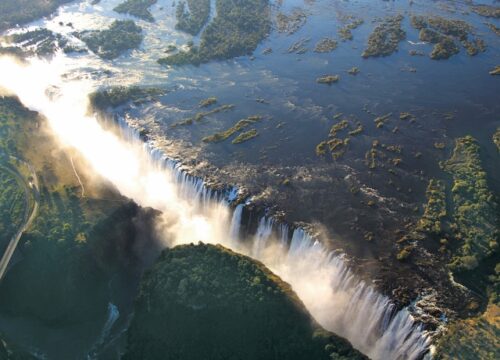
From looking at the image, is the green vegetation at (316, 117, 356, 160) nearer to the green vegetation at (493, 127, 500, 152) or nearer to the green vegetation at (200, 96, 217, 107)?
the green vegetation at (493, 127, 500, 152)

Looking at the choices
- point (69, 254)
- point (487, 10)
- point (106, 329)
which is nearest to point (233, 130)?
point (69, 254)

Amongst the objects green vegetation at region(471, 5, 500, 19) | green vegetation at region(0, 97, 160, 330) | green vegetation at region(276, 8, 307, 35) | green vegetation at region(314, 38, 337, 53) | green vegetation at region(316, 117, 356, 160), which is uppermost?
green vegetation at region(471, 5, 500, 19)

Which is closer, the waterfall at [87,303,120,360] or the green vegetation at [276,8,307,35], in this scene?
the waterfall at [87,303,120,360]

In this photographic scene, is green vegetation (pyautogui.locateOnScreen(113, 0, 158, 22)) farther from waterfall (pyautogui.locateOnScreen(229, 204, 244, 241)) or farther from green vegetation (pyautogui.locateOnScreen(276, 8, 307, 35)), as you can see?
waterfall (pyautogui.locateOnScreen(229, 204, 244, 241))

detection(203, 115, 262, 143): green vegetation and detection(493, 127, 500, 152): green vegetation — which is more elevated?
detection(493, 127, 500, 152): green vegetation

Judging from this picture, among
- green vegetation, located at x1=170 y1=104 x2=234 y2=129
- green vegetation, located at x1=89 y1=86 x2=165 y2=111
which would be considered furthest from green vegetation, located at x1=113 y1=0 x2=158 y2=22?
green vegetation, located at x1=170 y1=104 x2=234 y2=129

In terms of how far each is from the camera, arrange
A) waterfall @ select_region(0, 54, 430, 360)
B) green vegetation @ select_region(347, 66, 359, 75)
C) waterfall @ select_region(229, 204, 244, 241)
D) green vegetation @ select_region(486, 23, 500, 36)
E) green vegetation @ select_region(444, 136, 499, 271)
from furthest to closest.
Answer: green vegetation @ select_region(486, 23, 500, 36) < green vegetation @ select_region(347, 66, 359, 75) < waterfall @ select_region(229, 204, 244, 241) < green vegetation @ select_region(444, 136, 499, 271) < waterfall @ select_region(0, 54, 430, 360)

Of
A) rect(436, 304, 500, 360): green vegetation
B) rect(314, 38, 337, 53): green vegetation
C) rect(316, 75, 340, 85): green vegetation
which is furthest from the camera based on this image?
rect(314, 38, 337, 53): green vegetation

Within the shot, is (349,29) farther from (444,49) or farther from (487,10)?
(487,10)
